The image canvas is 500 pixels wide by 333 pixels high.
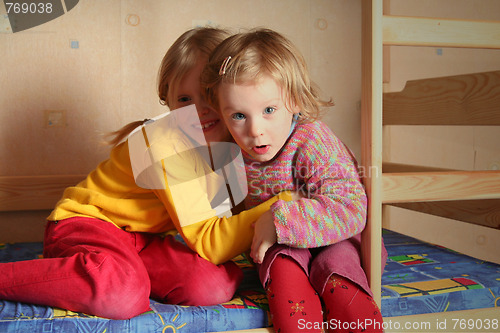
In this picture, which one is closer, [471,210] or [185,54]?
[185,54]

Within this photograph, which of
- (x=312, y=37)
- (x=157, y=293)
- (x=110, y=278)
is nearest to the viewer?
(x=110, y=278)

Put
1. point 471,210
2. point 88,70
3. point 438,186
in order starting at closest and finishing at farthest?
point 438,186
point 471,210
point 88,70

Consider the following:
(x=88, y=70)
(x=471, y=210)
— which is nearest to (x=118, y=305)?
(x=88, y=70)

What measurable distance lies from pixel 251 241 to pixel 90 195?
394 mm

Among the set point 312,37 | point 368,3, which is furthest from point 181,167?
point 312,37

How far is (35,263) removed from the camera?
897 mm

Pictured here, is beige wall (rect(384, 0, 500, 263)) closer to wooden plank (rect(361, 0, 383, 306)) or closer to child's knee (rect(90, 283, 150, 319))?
wooden plank (rect(361, 0, 383, 306))

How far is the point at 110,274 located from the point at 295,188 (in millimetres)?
416

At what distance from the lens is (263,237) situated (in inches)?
36.0

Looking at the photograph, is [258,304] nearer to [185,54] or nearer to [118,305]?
[118,305]

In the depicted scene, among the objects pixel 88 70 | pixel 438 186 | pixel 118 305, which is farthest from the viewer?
pixel 88 70

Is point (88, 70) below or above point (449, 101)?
above

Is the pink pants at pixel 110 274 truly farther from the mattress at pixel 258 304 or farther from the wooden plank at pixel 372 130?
the wooden plank at pixel 372 130

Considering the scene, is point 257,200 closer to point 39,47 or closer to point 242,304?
point 242,304
